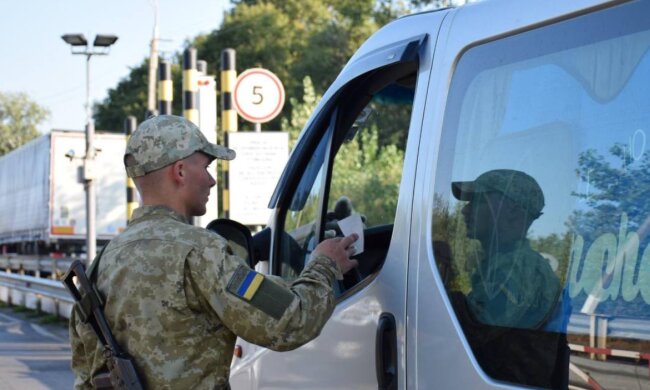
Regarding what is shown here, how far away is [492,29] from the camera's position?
98.8 inches

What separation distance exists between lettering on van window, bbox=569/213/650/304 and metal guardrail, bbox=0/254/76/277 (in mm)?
20942

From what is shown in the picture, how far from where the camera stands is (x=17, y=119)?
99312mm

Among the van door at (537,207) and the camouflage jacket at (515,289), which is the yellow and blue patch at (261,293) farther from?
the camouflage jacket at (515,289)

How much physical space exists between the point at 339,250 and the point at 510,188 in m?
0.57

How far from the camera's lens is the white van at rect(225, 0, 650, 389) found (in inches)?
81.0

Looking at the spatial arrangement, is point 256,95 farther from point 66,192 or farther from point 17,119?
point 17,119

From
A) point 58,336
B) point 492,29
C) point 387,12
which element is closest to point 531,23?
point 492,29

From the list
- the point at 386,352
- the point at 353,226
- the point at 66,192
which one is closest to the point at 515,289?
the point at 386,352

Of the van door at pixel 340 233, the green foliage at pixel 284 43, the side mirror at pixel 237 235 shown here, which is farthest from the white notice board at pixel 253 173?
the green foliage at pixel 284 43

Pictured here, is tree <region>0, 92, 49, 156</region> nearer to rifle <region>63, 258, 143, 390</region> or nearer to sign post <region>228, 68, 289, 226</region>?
sign post <region>228, 68, 289, 226</region>

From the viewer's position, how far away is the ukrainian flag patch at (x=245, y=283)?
8.24ft

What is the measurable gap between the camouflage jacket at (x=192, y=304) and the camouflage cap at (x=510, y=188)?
1.40 feet

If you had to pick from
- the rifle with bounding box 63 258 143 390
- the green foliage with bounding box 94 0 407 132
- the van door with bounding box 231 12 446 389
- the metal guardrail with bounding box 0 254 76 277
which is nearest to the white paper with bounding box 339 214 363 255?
the van door with bounding box 231 12 446 389

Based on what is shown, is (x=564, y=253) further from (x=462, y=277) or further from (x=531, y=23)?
(x=531, y=23)
